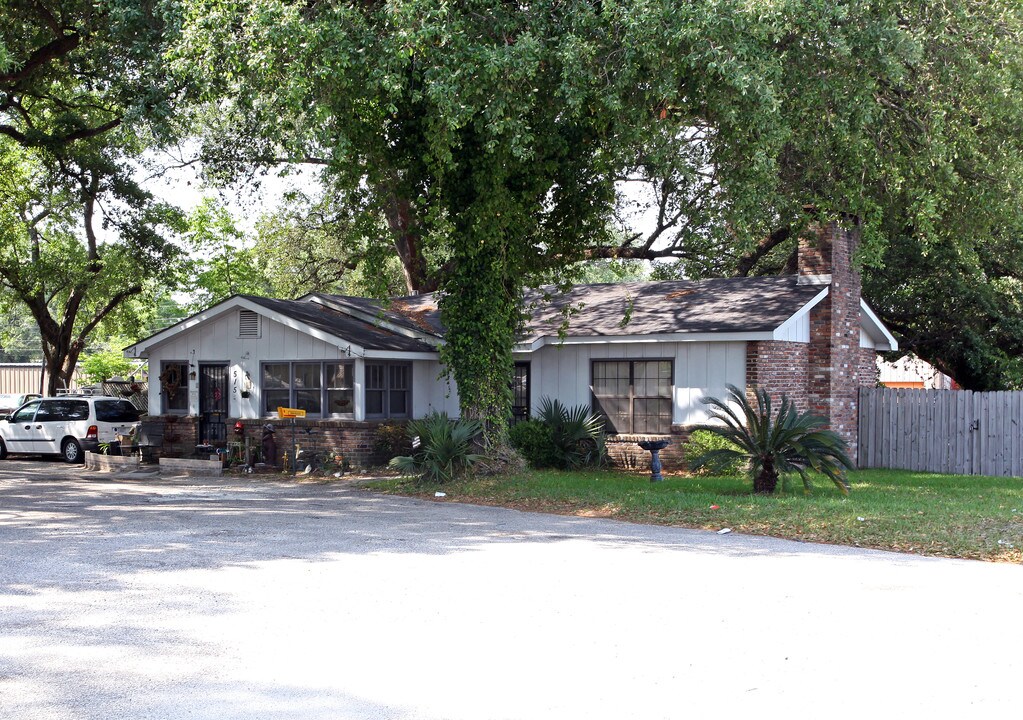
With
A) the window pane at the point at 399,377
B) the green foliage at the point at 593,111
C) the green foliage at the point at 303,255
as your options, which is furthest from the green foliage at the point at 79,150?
the window pane at the point at 399,377

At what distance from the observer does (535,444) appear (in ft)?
66.7

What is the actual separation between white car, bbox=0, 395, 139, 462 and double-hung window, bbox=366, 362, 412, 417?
6024 mm

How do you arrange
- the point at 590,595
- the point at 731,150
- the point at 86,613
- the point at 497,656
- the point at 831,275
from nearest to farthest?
the point at 497,656, the point at 86,613, the point at 590,595, the point at 731,150, the point at 831,275

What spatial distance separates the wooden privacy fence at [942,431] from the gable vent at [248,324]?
43.9 feet

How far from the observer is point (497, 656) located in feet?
21.3

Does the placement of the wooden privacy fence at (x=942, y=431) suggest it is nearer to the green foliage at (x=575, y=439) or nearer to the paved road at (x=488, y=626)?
the green foliage at (x=575, y=439)

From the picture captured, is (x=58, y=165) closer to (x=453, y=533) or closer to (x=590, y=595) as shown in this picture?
(x=453, y=533)

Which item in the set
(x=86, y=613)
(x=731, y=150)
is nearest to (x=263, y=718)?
(x=86, y=613)

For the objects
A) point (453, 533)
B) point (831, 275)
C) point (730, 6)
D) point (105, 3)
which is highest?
point (105, 3)

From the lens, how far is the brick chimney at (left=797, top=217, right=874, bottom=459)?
2050 centimetres

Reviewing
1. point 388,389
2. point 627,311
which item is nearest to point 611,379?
point 627,311

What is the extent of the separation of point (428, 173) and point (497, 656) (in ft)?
39.1

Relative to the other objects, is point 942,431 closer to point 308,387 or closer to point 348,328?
point 348,328

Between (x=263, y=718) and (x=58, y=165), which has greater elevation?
(x=58, y=165)
